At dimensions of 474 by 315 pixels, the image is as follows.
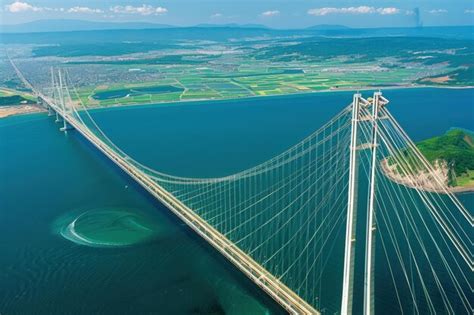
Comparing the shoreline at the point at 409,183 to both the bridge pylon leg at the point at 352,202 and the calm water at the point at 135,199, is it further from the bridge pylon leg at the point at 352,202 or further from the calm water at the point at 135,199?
the bridge pylon leg at the point at 352,202

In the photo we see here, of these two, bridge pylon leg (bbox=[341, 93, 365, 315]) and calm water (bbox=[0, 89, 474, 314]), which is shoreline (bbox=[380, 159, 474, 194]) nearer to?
calm water (bbox=[0, 89, 474, 314])

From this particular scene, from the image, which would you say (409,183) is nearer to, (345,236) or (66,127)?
(345,236)

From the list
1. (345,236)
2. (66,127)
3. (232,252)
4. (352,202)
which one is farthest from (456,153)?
(66,127)

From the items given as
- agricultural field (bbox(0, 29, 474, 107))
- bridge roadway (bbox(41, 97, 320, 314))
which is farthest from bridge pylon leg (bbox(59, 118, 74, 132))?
bridge roadway (bbox(41, 97, 320, 314))

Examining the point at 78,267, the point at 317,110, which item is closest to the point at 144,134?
the point at 317,110

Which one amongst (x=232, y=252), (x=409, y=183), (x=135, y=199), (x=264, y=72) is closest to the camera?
(x=232, y=252)

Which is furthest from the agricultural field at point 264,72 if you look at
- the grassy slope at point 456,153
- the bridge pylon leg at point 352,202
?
the bridge pylon leg at point 352,202
